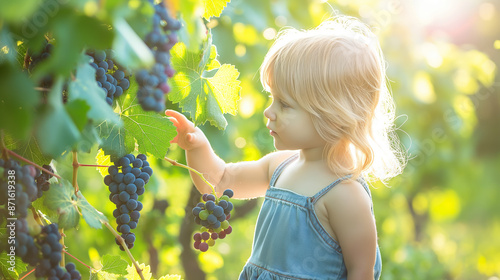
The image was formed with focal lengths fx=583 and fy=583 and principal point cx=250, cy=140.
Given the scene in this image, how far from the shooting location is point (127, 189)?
94 cm

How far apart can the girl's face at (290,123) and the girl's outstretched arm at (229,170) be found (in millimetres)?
197

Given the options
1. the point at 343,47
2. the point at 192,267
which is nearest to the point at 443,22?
the point at 192,267

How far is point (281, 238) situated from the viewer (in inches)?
44.3

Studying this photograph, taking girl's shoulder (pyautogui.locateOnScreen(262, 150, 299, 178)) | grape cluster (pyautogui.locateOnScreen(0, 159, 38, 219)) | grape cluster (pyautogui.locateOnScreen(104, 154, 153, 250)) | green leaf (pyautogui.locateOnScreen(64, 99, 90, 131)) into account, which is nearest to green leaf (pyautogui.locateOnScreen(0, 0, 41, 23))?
green leaf (pyautogui.locateOnScreen(64, 99, 90, 131))

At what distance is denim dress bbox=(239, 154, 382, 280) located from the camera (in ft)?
3.60

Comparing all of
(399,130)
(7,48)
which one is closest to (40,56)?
(7,48)

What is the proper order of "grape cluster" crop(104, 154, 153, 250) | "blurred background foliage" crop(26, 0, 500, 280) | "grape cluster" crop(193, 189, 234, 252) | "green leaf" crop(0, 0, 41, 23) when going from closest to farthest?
"green leaf" crop(0, 0, 41, 23)
"grape cluster" crop(104, 154, 153, 250)
"grape cluster" crop(193, 189, 234, 252)
"blurred background foliage" crop(26, 0, 500, 280)

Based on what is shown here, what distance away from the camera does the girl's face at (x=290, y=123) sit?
44.0 inches

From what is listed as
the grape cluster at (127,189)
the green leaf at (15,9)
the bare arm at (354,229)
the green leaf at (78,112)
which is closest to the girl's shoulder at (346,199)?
the bare arm at (354,229)

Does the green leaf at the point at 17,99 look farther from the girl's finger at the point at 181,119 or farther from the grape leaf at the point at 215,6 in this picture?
the girl's finger at the point at 181,119

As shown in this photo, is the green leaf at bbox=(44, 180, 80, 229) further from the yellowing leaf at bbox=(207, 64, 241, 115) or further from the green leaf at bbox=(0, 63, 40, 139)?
the yellowing leaf at bbox=(207, 64, 241, 115)

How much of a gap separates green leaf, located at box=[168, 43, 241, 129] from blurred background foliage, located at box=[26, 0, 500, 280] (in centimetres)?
47

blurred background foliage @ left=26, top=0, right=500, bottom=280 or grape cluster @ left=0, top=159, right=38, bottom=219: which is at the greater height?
grape cluster @ left=0, top=159, right=38, bottom=219

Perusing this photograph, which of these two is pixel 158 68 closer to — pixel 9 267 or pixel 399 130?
pixel 9 267
